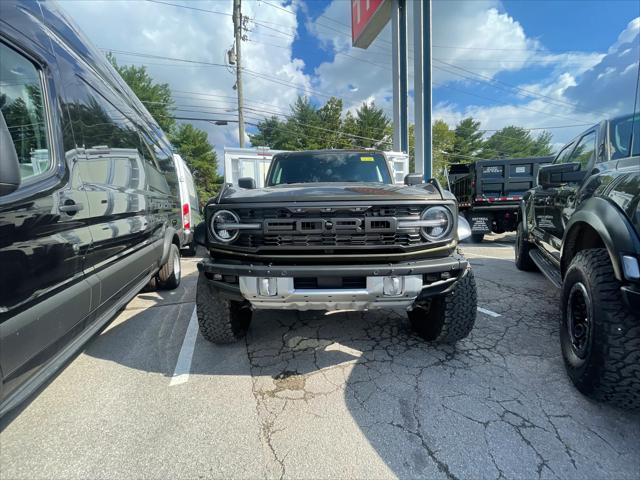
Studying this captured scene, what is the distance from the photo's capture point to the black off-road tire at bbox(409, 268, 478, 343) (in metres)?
2.48

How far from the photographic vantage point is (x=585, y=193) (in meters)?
2.59

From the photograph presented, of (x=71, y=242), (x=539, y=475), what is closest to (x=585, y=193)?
(x=539, y=475)

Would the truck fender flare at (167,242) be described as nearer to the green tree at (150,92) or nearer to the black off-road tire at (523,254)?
the black off-road tire at (523,254)

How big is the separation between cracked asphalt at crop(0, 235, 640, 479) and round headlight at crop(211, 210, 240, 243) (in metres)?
1.05

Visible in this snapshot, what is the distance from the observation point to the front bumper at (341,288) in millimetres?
2098

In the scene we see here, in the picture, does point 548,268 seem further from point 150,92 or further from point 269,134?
point 269,134

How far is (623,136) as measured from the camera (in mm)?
2609

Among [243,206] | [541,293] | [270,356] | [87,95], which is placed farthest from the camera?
[541,293]

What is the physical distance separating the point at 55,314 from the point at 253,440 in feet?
4.06

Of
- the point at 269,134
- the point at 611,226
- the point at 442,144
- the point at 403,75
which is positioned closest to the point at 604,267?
the point at 611,226

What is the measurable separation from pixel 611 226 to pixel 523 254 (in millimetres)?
3884

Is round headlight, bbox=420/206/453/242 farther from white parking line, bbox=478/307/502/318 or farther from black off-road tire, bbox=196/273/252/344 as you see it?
white parking line, bbox=478/307/502/318

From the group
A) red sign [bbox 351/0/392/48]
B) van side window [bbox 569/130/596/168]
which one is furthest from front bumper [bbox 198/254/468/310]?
red sign [bbox 351/0/392/48]

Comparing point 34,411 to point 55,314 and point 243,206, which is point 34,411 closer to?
point 55,314
